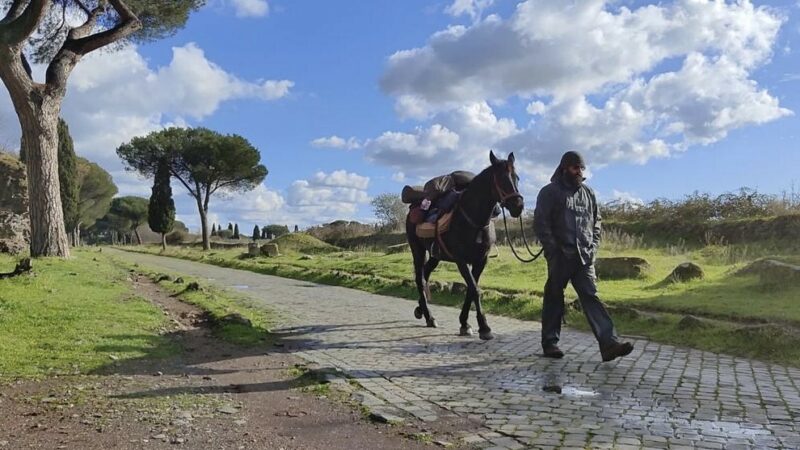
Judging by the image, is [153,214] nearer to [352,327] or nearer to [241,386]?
[352,327]

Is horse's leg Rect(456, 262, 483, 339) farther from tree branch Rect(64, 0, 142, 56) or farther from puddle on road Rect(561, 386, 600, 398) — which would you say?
tree branch Rect(64, 0, 142, 56)

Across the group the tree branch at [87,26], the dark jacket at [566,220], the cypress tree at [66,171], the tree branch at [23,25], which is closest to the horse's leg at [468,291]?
the dark jacket at [566,220]

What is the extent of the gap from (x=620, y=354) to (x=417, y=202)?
5.13m

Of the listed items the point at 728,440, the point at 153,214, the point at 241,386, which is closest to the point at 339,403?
the point at 241,386

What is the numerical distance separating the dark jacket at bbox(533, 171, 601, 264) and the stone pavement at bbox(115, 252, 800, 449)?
50.5 inches

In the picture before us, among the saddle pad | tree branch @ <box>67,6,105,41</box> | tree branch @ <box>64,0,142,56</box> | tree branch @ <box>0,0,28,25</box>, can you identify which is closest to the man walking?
the saddle pad

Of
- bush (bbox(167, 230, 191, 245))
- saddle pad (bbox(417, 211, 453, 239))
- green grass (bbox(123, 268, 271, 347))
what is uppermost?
bush (bbox(167, 230, 191, 245))

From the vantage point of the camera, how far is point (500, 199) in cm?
835

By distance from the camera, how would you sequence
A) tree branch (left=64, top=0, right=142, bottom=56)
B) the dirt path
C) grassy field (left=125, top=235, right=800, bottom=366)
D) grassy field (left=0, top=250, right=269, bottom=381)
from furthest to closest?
tree branch (left=64, top=0, right=142, bottom=56) < grassy field (left=125, top=235, right=800, bottom=366) < grassy field (left=0, top=250, right=269, bottom=381) < the dirt path

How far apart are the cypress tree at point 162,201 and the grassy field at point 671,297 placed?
30.1 metres

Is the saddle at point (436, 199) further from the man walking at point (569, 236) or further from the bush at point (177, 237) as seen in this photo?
the bush at point (177, 237)

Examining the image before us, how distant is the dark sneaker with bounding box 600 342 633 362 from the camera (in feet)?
21.1

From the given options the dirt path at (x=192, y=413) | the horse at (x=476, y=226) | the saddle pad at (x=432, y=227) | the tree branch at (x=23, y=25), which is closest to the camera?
the dirt path at (x=192, y=413)

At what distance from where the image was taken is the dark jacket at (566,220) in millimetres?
6953
